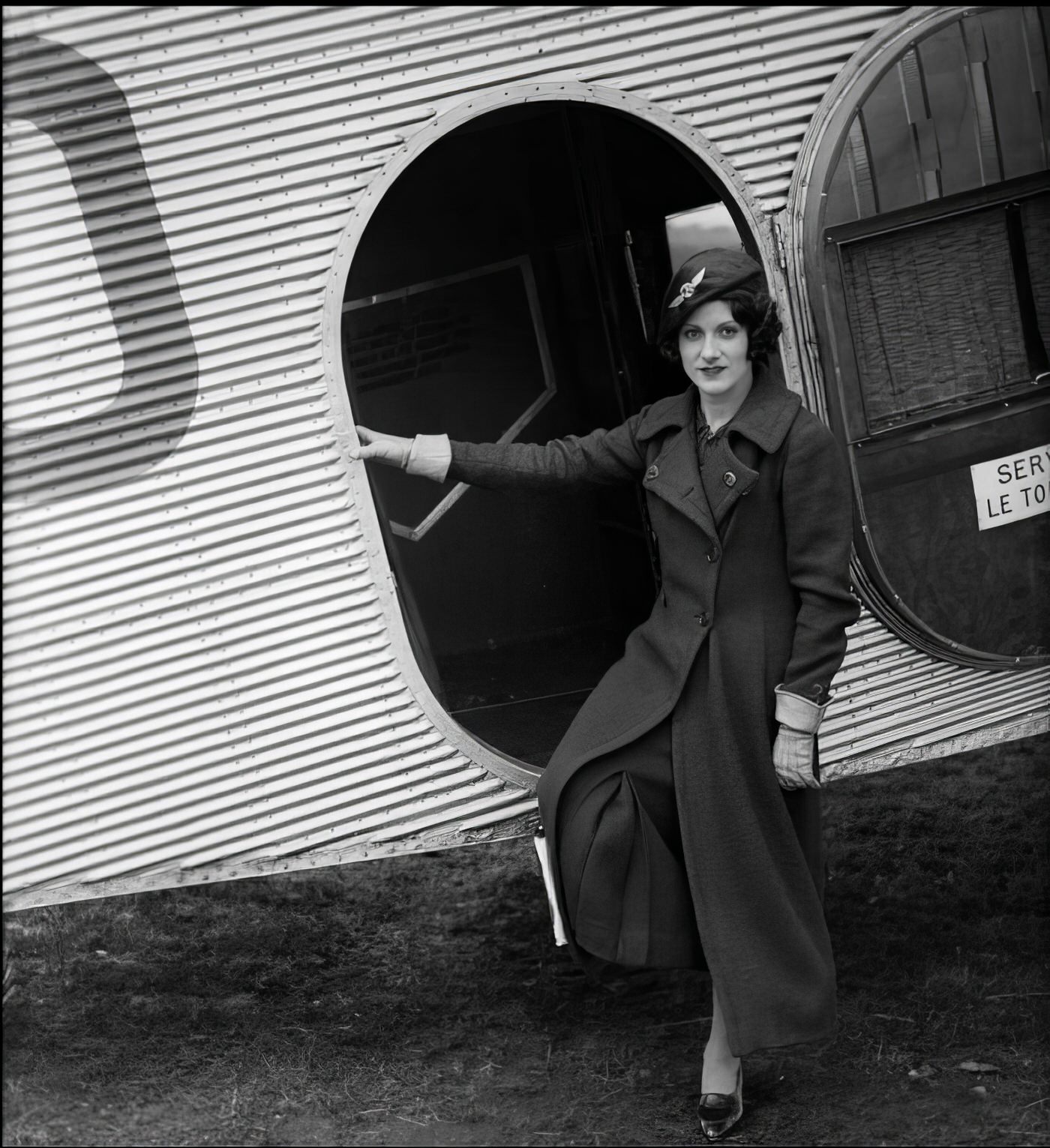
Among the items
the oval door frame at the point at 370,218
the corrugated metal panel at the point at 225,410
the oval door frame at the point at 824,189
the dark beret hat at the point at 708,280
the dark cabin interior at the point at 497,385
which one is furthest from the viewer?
the dark cabin interior at the point at 497,385

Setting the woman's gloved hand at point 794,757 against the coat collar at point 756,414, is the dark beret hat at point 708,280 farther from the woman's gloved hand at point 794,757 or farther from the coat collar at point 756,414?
the woman's gloved hand at point 794,757

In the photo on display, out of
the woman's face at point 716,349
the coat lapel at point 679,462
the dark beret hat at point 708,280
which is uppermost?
the dark beret hat at point 708,280

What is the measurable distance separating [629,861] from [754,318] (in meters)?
1.29

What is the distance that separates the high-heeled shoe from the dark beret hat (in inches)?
73.5

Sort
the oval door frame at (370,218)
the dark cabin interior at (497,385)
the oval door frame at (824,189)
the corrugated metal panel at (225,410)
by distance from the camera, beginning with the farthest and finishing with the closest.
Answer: the dark cabin interior at (497,385) < the oval door frame at (824,189) < the oval door frame at (370,218) < the corrugated metal panel at (225,410)

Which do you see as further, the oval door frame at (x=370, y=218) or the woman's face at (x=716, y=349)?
the oval door frame at (x=370, y=218)

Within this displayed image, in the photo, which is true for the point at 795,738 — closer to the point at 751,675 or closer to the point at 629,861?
the point at 751,675

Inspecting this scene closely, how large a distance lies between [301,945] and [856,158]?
299 centimetres

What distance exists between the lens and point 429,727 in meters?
3.30

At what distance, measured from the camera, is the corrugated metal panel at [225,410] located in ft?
9.59

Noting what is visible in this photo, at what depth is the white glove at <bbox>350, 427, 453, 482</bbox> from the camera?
2969 mm

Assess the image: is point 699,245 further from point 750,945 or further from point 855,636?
point 750,945

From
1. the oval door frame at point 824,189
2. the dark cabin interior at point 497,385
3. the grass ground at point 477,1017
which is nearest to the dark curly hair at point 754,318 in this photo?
the oval door frame at point 824,189

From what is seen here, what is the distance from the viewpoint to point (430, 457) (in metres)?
2.96
